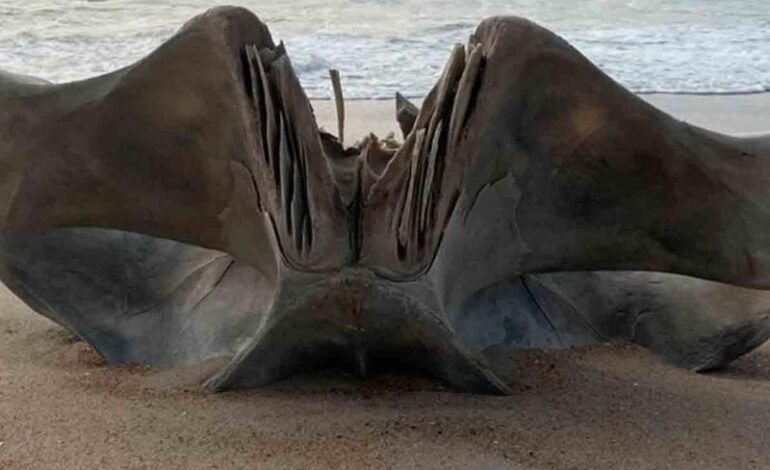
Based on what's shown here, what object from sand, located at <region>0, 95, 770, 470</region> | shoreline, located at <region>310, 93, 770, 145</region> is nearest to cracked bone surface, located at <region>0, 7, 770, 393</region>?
sand, located at <region>0, 95, 770, 470</region>

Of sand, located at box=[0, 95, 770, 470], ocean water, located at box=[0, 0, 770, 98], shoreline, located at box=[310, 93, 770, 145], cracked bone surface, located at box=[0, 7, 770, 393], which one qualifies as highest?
cracked bone surface, located at box=[0, 7, 770, 393]

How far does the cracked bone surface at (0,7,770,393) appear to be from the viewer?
97.0 inches

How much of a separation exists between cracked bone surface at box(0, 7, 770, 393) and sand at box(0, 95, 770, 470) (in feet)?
0.27

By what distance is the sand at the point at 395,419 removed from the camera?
2392 millimetres

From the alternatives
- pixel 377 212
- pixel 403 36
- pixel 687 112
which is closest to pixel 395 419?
pixel 377 212

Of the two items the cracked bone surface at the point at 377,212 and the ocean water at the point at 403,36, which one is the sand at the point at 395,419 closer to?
the cracked bone surface at the point at 377,212

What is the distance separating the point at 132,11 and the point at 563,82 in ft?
32.4

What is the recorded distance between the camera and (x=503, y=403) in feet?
8.71

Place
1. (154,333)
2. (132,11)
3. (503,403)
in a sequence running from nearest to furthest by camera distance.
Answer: (503,403) → (154,333) → (132,11)

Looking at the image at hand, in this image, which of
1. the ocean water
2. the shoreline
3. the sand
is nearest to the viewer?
the sand

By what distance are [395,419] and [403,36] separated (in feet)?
26.5

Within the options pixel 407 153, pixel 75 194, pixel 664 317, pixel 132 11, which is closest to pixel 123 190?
pixel 75 194

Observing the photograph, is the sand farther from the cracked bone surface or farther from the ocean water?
the ocean water

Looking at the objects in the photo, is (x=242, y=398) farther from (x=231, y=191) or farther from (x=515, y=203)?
(x=515, y=203)
